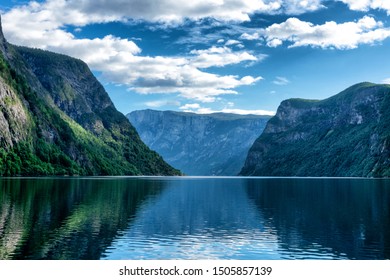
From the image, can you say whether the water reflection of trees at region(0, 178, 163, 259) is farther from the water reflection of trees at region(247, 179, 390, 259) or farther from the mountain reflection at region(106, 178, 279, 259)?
the water reflection of trees at region(247, 179, 390, 259)

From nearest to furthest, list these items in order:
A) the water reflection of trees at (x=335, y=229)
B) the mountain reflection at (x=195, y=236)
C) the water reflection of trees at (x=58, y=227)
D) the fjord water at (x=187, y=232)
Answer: the water reflection of trees at (x=58, y=227) < the fjord water at (x=187, y=232) < the mountain reflection at (x=195, y=236) < the water reflection of trees at (x=335, y=229)

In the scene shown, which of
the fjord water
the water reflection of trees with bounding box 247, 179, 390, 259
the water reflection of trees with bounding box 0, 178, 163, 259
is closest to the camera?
the water reflection of trees with bounding box 0, 178, 163, 259

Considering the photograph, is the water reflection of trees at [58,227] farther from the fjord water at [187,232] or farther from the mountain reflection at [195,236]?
the mountain reflection at [195,236]

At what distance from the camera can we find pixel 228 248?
150 feet

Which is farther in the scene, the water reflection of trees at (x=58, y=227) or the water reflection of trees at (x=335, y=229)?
the water reflection of trees at (x=335, y=229)

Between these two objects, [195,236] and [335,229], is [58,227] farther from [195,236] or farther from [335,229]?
[335,229]

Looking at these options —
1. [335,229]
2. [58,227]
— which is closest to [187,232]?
[58,227]

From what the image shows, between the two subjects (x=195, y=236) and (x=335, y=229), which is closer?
(x=195, y=236)

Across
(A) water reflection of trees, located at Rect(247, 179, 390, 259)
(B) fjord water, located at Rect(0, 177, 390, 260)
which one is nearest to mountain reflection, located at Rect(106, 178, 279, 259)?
(B) fjord water, located at Rect(0, 177, 390, 260)

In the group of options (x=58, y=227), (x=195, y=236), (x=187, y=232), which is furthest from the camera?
(x=187, y=232)

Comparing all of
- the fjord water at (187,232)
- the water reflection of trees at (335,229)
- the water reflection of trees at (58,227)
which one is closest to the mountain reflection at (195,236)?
the fjord water at (187,232)

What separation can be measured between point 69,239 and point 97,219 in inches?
647
